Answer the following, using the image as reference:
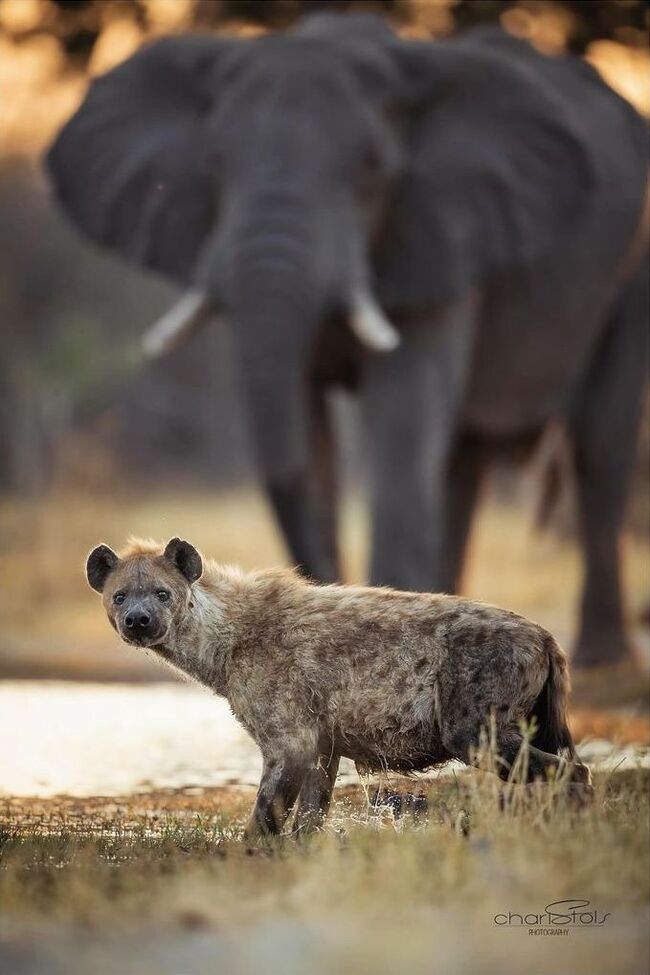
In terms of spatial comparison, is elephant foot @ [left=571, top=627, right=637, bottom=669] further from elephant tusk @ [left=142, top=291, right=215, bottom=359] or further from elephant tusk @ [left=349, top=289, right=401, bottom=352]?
elephant tusk @ [left=142, top=291, right=215, bottom=359]

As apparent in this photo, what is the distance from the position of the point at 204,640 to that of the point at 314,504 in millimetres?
6079

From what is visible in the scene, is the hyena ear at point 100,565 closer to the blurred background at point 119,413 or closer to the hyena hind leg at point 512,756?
the hyena hind leg at point 512,756

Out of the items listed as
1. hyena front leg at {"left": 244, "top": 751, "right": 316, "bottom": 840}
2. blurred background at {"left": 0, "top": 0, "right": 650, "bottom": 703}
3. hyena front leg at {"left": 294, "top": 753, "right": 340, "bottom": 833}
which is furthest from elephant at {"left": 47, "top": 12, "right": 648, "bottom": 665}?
hyena front leg at {"left": 244, "top": 751, "right": 316, "bottom": 840}

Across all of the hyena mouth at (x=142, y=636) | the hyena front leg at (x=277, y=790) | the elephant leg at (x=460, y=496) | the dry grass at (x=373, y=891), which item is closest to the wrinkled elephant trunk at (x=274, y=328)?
the elephant leg at (x=460, y=496)

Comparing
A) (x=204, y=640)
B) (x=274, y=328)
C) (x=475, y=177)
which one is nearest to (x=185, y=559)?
(x=204, y=640)

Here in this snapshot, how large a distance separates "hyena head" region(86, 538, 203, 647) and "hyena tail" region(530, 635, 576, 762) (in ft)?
3.77

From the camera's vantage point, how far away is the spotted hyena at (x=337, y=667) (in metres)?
6.72

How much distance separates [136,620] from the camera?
7.00 m

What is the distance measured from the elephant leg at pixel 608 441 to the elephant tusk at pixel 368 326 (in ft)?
10.2

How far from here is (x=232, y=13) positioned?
1823 centimetres

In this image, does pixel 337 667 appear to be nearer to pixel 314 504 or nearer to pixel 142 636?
pixel 142 636

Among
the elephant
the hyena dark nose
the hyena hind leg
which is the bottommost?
the elephant

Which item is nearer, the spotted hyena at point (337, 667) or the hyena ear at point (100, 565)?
the spotted hyena at point (337, 667)

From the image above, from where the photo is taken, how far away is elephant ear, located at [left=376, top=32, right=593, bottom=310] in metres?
13.2
